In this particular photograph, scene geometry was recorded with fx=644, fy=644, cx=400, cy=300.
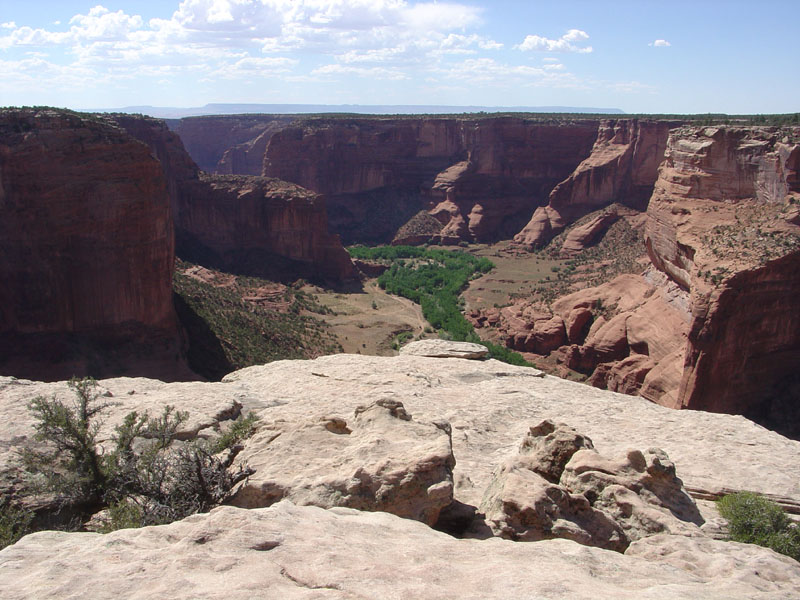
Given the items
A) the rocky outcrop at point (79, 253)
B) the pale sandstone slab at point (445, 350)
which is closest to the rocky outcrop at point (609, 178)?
the rocky outcrop at point (79, 253)

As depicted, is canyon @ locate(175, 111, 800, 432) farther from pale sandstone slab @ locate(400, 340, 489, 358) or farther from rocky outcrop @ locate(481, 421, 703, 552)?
rocky outcrop @ locate(481, 421, 703, 552)

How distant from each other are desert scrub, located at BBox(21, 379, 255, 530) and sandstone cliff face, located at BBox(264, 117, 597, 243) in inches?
3216

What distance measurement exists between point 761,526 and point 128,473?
391 inches

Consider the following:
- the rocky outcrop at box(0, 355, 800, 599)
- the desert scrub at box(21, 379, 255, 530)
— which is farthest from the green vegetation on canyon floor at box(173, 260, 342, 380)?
the desert scrub at box(21, 379, 255, 530)

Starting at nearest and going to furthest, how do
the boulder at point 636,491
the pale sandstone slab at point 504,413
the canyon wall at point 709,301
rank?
1. the boulder at point 636,491
2. the pale sandstone slab at point 504,413
3. the canyon wall at point 709,301

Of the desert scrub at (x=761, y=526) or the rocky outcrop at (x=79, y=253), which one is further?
the rocky outcrop at (x=79, y=253)

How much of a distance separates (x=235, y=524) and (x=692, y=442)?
1151 centimetres

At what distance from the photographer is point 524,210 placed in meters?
92.6

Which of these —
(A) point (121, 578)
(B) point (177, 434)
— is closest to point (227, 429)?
(B) point (177, 434)

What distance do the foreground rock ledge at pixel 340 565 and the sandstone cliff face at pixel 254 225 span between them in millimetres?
58183

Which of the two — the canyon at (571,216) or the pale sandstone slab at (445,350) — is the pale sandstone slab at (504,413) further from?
the canyon at (571,216)

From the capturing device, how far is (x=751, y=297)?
98.2 ft

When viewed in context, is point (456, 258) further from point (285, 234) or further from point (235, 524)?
point (235, 524)

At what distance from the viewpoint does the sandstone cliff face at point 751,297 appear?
29.8 metres
